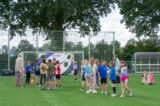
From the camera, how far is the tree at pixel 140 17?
2436 inches

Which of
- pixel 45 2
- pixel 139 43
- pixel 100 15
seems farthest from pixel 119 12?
pixel 139 43

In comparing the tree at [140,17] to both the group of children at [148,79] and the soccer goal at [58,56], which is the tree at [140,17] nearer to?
the soccer goal at [58,56]

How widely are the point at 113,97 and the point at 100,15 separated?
123 feet

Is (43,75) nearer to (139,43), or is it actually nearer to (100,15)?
(100,15)

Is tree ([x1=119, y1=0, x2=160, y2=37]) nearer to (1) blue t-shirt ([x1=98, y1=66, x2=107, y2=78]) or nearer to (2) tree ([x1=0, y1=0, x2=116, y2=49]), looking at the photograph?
(2) tree ([x1=0, y1=0, x2=116, y2=49])

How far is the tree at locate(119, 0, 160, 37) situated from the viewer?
6188 centimetres

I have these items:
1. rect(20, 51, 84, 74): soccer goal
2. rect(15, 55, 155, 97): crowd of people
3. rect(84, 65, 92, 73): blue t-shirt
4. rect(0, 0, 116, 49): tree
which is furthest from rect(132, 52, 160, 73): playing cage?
rect(84, 65, 92, 73): blue t-shirt

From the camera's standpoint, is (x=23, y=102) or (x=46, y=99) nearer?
(x=23, y=102)

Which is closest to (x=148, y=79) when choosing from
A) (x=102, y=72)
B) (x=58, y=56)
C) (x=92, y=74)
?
(x=92, y=74)

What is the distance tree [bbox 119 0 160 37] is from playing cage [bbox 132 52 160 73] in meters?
4.58

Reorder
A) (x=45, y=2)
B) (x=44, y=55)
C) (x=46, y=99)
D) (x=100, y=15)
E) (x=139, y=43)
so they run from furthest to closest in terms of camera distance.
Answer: (x=139, y=43), (x=100, y=15), (x=45, y=2), (x=44, y=55), (x=46, y=99)

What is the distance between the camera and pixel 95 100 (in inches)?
A: 830

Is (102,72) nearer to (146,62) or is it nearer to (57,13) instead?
(57,13)

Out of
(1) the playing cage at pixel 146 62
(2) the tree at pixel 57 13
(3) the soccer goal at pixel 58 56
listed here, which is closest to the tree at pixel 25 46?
(3) the soccer goal at pixel 58 56
